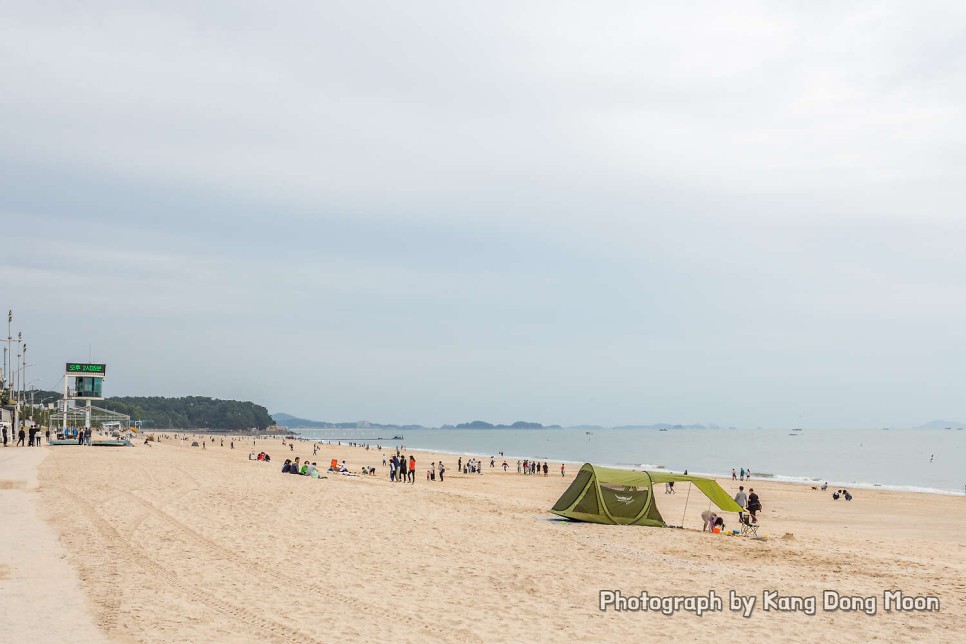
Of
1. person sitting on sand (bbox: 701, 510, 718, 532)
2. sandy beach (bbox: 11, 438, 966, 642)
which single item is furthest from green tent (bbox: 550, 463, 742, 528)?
sandy beach (bbox: 11, 438, 966, 642)

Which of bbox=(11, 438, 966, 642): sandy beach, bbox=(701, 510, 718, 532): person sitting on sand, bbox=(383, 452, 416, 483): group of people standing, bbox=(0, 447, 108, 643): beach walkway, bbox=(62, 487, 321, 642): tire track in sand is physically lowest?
bbox=(383, 452, 416, 483): group of people standing

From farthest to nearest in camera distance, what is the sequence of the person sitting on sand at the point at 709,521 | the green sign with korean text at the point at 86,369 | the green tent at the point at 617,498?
the green sign with korean text at the point at 86,369
the person sitting on sand at the point at 709,521
the green tent at the point at 617,498

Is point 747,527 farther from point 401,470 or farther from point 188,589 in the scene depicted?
point 401,470

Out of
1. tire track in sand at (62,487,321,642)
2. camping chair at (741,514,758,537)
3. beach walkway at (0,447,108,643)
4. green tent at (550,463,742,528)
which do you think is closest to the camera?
beach walkway at (0,447,108,643)

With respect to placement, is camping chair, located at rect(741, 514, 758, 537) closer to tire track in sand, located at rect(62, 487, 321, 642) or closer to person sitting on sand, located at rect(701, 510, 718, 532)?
person sitting on sand, located at rect(701, 510, 718, 532)

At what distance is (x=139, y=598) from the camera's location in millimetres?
9242

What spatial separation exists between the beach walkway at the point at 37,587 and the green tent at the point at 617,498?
39.9 feet

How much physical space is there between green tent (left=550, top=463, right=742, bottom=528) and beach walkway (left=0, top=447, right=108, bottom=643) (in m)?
12.2

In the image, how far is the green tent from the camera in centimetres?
1891

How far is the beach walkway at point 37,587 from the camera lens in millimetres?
7602

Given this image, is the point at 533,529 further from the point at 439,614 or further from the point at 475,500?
the point at 439,614

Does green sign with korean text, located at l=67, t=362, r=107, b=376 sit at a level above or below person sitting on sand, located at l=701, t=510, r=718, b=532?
above

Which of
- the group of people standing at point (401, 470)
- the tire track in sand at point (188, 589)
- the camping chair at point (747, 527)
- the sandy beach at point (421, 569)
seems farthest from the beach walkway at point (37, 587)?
the group of people standing at point (401, 470)

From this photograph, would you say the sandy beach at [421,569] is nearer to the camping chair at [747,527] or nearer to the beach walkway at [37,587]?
the beach walkway at [37,587]
